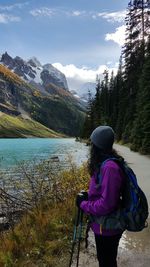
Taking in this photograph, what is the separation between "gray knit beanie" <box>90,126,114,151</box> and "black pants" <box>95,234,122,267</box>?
958mm

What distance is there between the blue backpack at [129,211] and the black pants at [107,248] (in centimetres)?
17

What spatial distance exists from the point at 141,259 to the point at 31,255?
6.21 ft

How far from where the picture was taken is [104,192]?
4176 millimetres

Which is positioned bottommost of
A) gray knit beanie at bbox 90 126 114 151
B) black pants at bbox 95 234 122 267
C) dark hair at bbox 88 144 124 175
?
black pants at bbox 95 234 122 267

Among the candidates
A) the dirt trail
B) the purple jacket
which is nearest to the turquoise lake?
the dirt trail

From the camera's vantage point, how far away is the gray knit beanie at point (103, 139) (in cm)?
→ 446

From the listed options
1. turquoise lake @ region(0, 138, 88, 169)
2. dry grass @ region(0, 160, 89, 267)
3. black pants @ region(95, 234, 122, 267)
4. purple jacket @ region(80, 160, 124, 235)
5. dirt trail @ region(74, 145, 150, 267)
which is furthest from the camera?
turquoise lake @ region(0, 138, 88, 169)

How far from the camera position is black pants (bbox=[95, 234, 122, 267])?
437cm

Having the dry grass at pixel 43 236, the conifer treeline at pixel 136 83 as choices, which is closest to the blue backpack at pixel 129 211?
the dry grass at pixel 43 236

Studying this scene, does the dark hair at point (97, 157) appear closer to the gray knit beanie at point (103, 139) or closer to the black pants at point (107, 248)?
the gray knit beanie at point (103, 139)

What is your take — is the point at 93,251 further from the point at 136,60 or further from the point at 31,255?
the point at 136,60

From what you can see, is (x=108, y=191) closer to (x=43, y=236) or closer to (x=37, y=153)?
Result: (x=43, y=236)

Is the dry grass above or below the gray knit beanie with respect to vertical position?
below

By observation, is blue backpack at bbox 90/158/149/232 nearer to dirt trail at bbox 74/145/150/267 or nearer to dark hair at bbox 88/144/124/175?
dark hair at bbox 88/144/124/175
